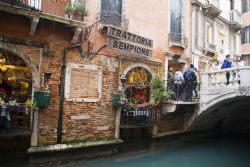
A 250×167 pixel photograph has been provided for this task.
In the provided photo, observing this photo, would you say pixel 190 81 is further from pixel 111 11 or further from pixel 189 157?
pixel 111 11

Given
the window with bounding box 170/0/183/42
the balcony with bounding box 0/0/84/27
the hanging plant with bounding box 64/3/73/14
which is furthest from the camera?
the window with bounding box 170/0/183/42

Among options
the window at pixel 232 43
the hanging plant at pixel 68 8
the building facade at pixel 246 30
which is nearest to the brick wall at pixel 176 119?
the hanging plant at pixel 68 8

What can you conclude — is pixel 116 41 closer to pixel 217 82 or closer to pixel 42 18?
pixel 42 18

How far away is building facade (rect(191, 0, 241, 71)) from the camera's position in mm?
11453

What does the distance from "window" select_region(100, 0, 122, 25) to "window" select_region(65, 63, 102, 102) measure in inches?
67.9

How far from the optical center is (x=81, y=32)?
284 inches

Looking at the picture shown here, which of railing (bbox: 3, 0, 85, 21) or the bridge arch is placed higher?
railing (bbox: 3, 0, 85, 21)

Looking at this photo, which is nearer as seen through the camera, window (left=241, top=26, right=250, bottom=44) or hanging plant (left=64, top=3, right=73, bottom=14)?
hanging plant (left=64, top=3, right=73, bottom=14)

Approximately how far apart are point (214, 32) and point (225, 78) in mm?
4983

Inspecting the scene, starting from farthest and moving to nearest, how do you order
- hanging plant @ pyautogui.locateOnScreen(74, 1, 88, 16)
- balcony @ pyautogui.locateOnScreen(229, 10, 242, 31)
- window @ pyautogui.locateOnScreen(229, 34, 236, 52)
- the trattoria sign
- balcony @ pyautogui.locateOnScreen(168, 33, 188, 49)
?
window @ pyautogui.locateOnScreen(229, 34, 236, 52) < balcony @ pyautogui.locateOnScreen(229, 10, 242, 31) < balcony @ pyautogui.locateOnScreen(168, 33, 188, 49) < the trattoria sign < hanging plant @ pyautogui.locateOnScreen(74, 1, 88, 16)

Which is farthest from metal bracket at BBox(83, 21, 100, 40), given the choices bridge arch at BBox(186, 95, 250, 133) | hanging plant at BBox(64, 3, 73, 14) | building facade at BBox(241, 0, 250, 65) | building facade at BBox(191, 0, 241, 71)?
building facade at BBox(241, 0, 250, 65)

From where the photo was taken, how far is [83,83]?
24.0 ft

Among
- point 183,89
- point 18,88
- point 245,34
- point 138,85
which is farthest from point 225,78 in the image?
point 245,34

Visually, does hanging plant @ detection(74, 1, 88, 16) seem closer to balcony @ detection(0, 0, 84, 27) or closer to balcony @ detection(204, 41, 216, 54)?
balcony @ detection(0, 0, 84, 27)
